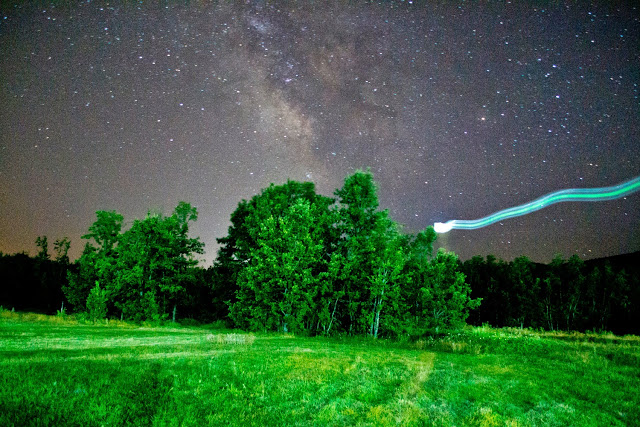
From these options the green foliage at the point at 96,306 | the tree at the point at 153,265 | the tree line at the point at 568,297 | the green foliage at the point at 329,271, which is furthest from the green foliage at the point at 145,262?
the tree line at the point at 568,297

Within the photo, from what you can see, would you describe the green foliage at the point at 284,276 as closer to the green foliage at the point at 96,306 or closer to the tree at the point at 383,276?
the tree at the point at 383,276

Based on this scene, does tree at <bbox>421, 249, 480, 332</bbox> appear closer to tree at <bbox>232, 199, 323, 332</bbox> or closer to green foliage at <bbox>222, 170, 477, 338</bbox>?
green foliage at <bbox>222, 170, 477, 338</bbox>

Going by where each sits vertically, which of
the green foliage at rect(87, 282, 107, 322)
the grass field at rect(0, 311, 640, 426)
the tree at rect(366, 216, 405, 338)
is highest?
the tree at rect(366, 216, 405, 338)

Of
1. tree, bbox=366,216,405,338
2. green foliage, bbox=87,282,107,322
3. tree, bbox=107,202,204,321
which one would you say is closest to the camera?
tree, bbox=366,216,405,338

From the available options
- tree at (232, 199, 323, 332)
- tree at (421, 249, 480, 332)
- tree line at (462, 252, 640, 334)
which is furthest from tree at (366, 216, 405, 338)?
tree line at (462, 252, 640, 334)

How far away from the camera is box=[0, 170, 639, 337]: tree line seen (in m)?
35.8

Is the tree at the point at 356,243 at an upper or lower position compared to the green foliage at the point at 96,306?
upper

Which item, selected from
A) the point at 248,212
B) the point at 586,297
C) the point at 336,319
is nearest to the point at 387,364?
the point at 336,319

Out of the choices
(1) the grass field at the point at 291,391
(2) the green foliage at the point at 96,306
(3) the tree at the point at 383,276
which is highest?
(3) the tree at the point at 383,276

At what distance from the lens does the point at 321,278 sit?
3766 centimetres

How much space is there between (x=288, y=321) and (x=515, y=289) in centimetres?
6360

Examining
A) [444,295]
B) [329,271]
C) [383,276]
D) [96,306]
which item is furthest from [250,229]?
[444,295]

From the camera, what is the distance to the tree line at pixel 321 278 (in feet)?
117

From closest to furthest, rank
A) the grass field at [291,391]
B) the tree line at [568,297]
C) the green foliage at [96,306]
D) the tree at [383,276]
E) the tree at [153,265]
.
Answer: the grass field at [291,391] → the tree at [383,276] → the green foliage at [96,306] → the tree at [153,265] → the tree line at [568,297]
